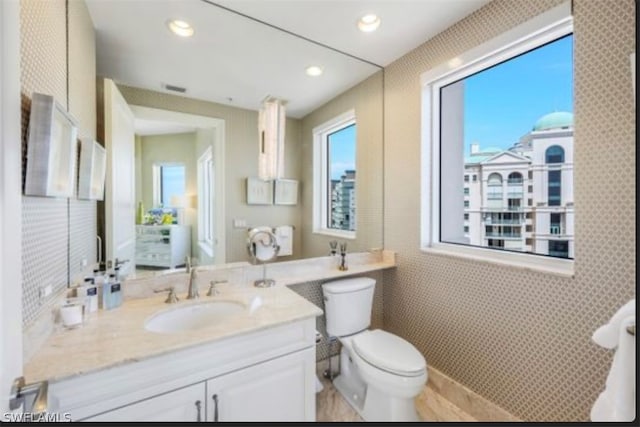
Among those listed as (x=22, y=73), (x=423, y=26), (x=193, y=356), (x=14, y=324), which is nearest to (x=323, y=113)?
(x=423, y=26)

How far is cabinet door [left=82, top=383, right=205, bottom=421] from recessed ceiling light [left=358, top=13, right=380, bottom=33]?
2.06 meters

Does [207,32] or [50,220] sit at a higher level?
[207,32]

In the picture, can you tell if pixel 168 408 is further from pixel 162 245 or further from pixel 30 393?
pixel 162 245

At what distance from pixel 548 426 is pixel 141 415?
1.65 m

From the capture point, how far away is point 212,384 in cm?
100

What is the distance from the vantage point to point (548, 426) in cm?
117

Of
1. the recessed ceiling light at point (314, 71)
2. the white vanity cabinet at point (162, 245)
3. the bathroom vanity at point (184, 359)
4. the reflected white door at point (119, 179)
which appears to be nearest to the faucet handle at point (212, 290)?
the bathroom vanity at point (184, 359)

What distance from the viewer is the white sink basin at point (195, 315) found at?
4.10 feet

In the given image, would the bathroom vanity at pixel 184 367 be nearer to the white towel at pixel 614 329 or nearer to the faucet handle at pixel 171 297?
the faucet handle at pixel 171 297

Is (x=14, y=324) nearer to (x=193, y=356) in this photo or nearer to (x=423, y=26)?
(x=193, y=356)

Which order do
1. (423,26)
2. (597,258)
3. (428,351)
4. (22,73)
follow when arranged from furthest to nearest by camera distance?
(428,351), (423,26), (597,258), (22,73)

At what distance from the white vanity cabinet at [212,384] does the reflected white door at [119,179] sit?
0.70 meters

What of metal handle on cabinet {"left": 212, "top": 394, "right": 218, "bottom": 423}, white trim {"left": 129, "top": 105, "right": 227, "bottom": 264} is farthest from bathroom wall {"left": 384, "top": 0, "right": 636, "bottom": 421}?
metal handle on cabinet {"left": 212, "top": 394, "right": 218, "bottom": 423}

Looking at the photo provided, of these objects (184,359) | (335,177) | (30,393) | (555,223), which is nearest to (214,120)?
(335,177)
